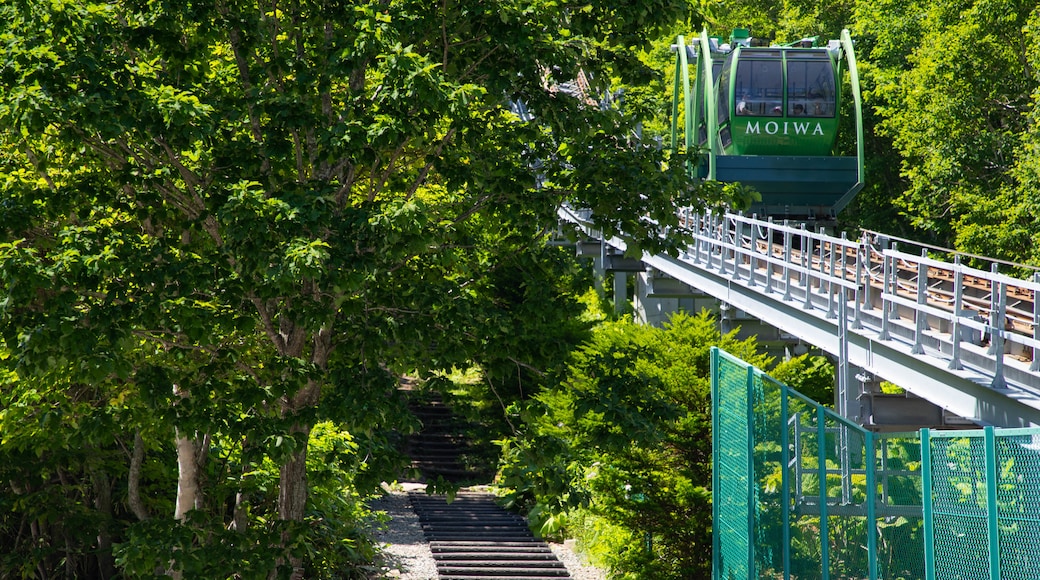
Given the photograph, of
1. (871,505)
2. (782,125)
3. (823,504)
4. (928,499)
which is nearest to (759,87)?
(782,125)

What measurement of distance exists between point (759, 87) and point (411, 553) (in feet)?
39.7

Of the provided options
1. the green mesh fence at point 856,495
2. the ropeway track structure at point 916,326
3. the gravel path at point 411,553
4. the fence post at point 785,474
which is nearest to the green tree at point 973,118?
the ropeway track structure at point 916,326

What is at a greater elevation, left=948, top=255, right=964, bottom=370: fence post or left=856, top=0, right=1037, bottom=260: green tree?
left=856, top=0, right=1037, bottom=260: green tree

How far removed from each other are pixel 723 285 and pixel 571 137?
11.3 metres

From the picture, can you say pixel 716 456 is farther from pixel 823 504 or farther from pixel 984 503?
pixel 984 503

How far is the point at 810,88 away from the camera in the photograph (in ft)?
86.8

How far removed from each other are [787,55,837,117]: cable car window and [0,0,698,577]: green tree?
16.3m

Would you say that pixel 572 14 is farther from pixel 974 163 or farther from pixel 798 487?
pixel 974 163

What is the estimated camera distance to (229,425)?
30.9 ft

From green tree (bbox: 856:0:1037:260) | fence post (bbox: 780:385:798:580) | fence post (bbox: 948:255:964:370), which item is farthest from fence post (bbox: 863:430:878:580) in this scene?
green tree (bbox: 856:0:1037:260)

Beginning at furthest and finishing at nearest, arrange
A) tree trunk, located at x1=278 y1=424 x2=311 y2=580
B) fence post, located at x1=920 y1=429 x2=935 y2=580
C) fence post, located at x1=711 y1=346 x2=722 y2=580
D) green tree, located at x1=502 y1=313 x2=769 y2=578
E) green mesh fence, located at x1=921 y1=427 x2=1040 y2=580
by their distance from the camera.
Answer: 1. green tree, located at x1=502 y1=313 x2=769 y2=578
2. fence post, located at x1=711 y1=346 x2=722 y2=580
3. tree trunk, located at x1=278 y1=424 x2=311 y2=580
4. fence post, located at x1=920 y1=429 x2=935 y2=580
5. green mesh fence, located at x1=921 y1=427 x2=1040 y2=580

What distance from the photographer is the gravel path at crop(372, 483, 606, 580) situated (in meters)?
21.5

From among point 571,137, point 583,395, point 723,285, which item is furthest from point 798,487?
point 723,285

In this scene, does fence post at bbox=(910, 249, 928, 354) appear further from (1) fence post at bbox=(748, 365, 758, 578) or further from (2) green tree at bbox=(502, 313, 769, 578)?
(2) green tree at bbox=(502, 313, 769, 578)
